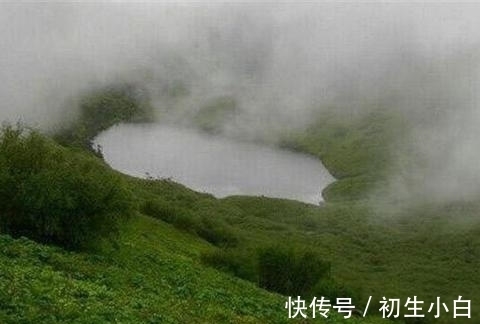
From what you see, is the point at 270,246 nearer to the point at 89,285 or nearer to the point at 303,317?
the point at 303,317

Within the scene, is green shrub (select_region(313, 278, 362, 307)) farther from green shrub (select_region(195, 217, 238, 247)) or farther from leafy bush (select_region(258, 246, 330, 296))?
green shrub (select_region(195, 217, 238, 247))

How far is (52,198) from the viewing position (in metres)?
37.6

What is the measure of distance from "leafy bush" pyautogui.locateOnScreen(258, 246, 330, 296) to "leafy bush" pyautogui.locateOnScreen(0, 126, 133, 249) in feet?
68.1

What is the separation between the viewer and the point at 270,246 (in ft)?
199

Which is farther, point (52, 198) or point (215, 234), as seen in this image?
point (215, 234)

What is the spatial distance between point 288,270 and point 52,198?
26504 mm

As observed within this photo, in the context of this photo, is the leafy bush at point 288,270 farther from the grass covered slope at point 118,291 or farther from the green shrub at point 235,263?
the grass covered slope at point 118,291

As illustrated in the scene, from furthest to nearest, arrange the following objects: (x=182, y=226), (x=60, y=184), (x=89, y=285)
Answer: (x=182, y=226) < (x=60, y=184) < (x=89, y=285)

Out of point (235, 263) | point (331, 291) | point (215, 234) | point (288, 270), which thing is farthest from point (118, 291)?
point (215, 234)

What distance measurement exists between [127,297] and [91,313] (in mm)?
4763

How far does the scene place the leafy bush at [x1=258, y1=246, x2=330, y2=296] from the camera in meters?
58.7

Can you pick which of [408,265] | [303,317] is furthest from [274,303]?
[408,265]

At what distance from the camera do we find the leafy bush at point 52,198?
3806cm

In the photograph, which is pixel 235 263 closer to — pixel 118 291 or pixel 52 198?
pixel 52 198
